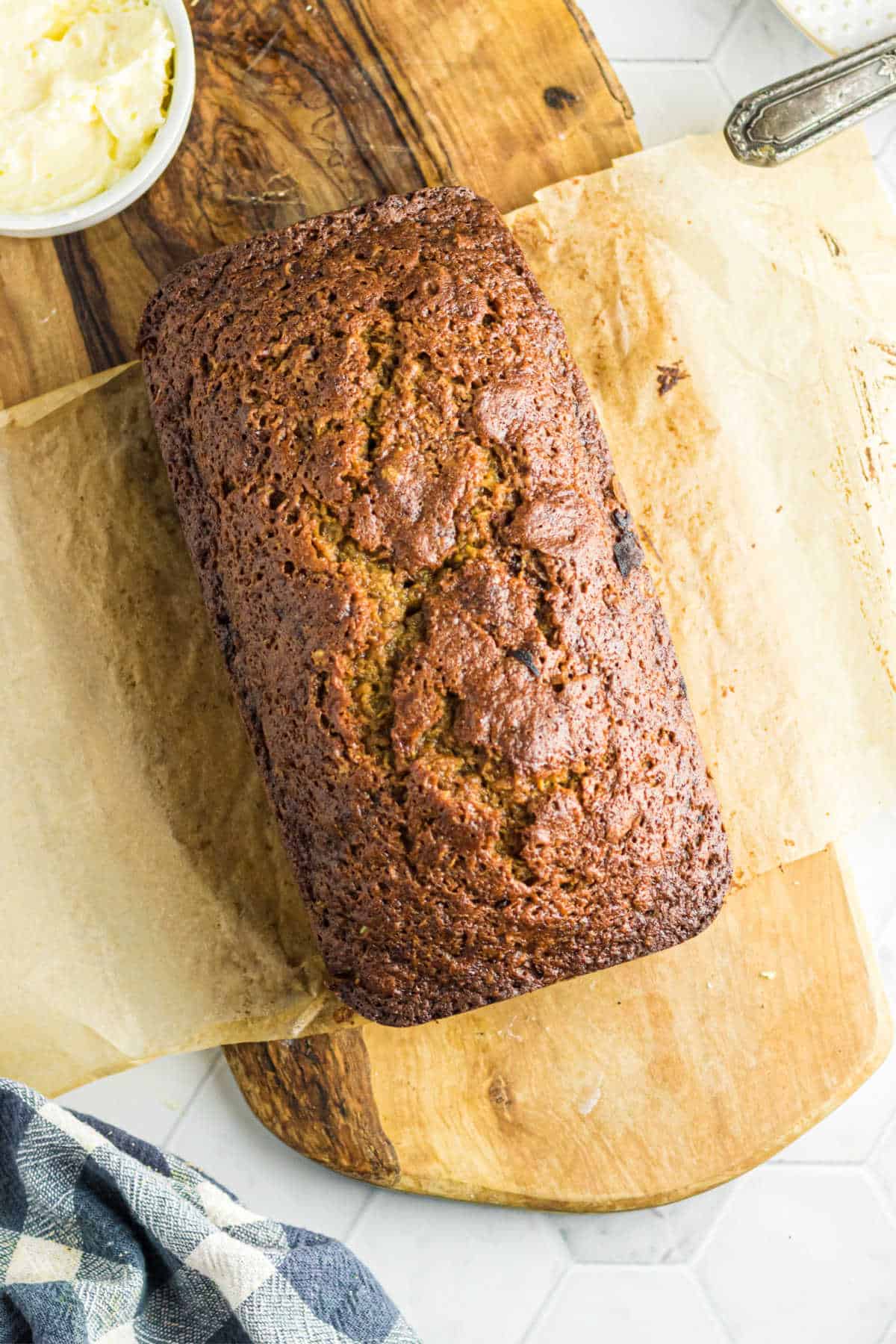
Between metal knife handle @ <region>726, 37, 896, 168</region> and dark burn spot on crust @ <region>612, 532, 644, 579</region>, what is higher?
metal knife handle @ <region>726, 37, 896, 168</region>

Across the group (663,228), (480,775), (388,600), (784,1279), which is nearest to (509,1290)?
(784,1279)

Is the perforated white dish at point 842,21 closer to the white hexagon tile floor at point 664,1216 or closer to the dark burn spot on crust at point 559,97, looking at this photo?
the white hexagon tile floor at point 664,1216

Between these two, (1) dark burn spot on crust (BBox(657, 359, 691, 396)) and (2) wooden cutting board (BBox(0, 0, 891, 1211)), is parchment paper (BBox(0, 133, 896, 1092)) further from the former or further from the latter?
(2) wooden cutting board (BBox(0, 0, 891, 1211))

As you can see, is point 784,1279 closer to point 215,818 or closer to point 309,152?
point 215,818

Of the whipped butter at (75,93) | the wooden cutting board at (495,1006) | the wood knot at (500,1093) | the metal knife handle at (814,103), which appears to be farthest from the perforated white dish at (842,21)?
the wood knot at (500,1093)

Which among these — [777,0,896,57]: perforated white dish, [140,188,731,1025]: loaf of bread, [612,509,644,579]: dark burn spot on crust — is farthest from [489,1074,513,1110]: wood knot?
[777,0,896,57]: perforated white dish

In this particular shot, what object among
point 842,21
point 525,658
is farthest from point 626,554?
point 842,21
